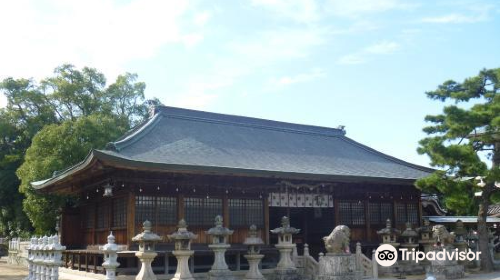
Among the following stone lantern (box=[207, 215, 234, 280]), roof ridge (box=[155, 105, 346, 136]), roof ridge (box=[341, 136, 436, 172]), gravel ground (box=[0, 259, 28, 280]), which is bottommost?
gravel ground (box=[0, 259, 28, 280])

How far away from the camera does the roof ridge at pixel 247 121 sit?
84.6 ft

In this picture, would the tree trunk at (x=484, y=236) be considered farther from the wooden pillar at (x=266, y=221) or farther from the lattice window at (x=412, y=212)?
the wooden pillar at (x=266, y=221)

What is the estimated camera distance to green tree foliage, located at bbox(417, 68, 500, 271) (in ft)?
68.8

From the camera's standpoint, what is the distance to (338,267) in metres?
17.8

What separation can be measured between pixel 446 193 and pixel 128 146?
13.6 metres

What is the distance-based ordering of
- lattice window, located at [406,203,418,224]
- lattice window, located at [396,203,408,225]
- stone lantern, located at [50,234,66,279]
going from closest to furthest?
stone lantern, located at [50,234,66,279], lattice window, located at [396,203,408,225], lattice window, located at [406,203,418,224]

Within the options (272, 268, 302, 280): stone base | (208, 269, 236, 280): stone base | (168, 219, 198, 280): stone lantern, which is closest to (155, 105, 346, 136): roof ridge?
(168, 219, 198, 280): stone lantern

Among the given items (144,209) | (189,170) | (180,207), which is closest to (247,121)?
(180,207)

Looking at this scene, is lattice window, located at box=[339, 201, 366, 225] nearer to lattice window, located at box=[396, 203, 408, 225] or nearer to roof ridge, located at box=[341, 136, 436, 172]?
lattice window, located at box=[396, 203, 408, 225]

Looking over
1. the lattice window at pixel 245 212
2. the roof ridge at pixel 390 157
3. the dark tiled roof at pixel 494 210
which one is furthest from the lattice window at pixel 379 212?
the dark tiled roof at pixel 494 210

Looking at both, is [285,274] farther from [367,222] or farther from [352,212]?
[367,222]

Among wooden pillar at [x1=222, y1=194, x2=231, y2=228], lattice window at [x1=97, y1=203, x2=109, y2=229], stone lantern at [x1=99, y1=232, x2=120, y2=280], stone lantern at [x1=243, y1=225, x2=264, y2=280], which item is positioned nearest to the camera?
stone lantern at [x1=99, y1=232, x2=120, y2=280]

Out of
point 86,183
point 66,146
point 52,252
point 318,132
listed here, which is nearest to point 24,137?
point 66,146

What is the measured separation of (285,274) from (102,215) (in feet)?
27.6
